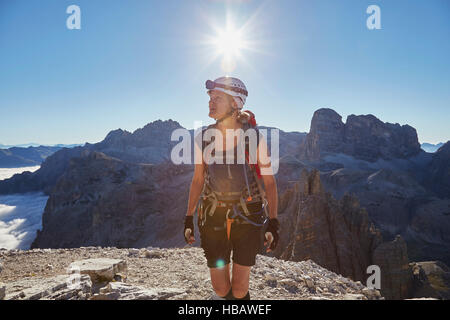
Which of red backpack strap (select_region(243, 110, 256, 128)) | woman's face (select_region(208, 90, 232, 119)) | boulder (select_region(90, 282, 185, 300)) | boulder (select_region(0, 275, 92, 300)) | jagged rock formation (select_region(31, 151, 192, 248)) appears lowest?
jagged rock formation (select_region(31, 151, 192, 248))

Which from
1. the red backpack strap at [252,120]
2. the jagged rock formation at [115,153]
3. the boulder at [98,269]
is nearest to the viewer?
the red backpack strap at [252,120]

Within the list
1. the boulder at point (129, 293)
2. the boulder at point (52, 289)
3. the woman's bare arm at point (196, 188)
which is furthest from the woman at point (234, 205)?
the boulder at point (52, 289)

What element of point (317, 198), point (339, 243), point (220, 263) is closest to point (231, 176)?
point (220, 263)

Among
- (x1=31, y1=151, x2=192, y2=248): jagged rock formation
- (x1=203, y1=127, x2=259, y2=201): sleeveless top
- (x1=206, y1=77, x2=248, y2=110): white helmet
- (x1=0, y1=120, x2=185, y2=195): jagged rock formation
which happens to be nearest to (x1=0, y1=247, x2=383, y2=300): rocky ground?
(x1=203, y1=127, x2=259, y2=201): sleeveless top

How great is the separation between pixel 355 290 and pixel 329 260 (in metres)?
18.4

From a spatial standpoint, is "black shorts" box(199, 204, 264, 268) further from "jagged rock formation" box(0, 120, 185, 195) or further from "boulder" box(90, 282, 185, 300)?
"jagged rock formation" box(0, 120, 185, 195)

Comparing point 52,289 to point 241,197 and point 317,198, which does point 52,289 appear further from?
point 317,198

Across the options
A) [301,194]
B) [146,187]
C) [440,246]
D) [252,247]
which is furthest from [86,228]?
[440,246]

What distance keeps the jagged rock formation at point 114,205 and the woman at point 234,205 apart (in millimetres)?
43089

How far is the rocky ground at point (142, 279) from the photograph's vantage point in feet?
14.5

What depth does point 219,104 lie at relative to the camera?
395 centimetres

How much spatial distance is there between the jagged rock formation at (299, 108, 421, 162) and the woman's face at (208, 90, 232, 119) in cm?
14267

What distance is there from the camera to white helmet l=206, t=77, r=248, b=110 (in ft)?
12.8

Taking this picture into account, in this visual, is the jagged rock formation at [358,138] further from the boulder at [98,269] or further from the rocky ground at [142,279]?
the boulder at [98,269]
